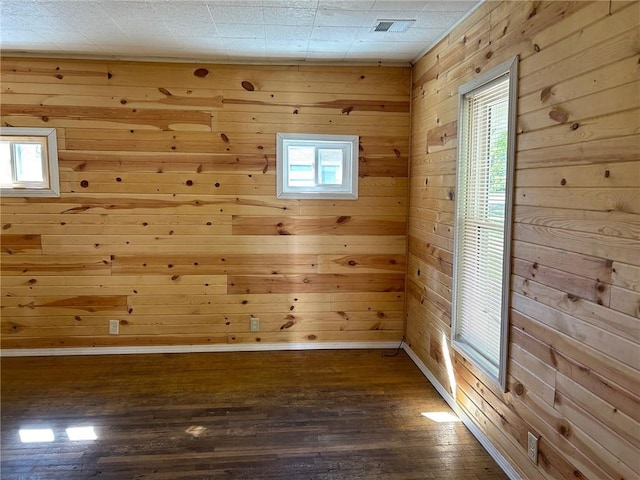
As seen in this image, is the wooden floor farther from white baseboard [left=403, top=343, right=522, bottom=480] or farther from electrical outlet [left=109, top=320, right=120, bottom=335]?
electrical outlet [left=109, top=320, right=120, bottom=335]

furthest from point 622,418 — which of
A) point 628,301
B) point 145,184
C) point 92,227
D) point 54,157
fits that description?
point 54,157

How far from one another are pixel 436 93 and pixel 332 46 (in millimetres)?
883

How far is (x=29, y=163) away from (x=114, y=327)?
1588 millimetres

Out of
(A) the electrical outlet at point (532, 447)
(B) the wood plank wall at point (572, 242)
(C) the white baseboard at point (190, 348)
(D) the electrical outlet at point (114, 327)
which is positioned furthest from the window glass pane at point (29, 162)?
(A) the electrical outlet at point (532, 447)

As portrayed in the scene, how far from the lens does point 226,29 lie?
9.75 feet

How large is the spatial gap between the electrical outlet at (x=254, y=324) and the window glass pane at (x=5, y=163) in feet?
7.83

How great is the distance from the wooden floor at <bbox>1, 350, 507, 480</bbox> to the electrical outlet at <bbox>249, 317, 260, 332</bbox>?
24 cm

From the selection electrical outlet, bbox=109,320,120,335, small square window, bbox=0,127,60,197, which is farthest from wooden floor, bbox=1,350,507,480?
small square window, bbox=0,127,60,197

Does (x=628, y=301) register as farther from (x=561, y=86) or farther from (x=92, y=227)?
(x=92, y=227)

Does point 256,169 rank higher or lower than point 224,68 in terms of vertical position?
lower

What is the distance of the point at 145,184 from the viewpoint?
3717 mm

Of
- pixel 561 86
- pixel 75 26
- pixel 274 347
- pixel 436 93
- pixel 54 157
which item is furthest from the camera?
pixel 274 347

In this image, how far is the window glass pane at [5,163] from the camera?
11.9ft

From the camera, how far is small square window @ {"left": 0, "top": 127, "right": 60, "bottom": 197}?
11.8 ft
